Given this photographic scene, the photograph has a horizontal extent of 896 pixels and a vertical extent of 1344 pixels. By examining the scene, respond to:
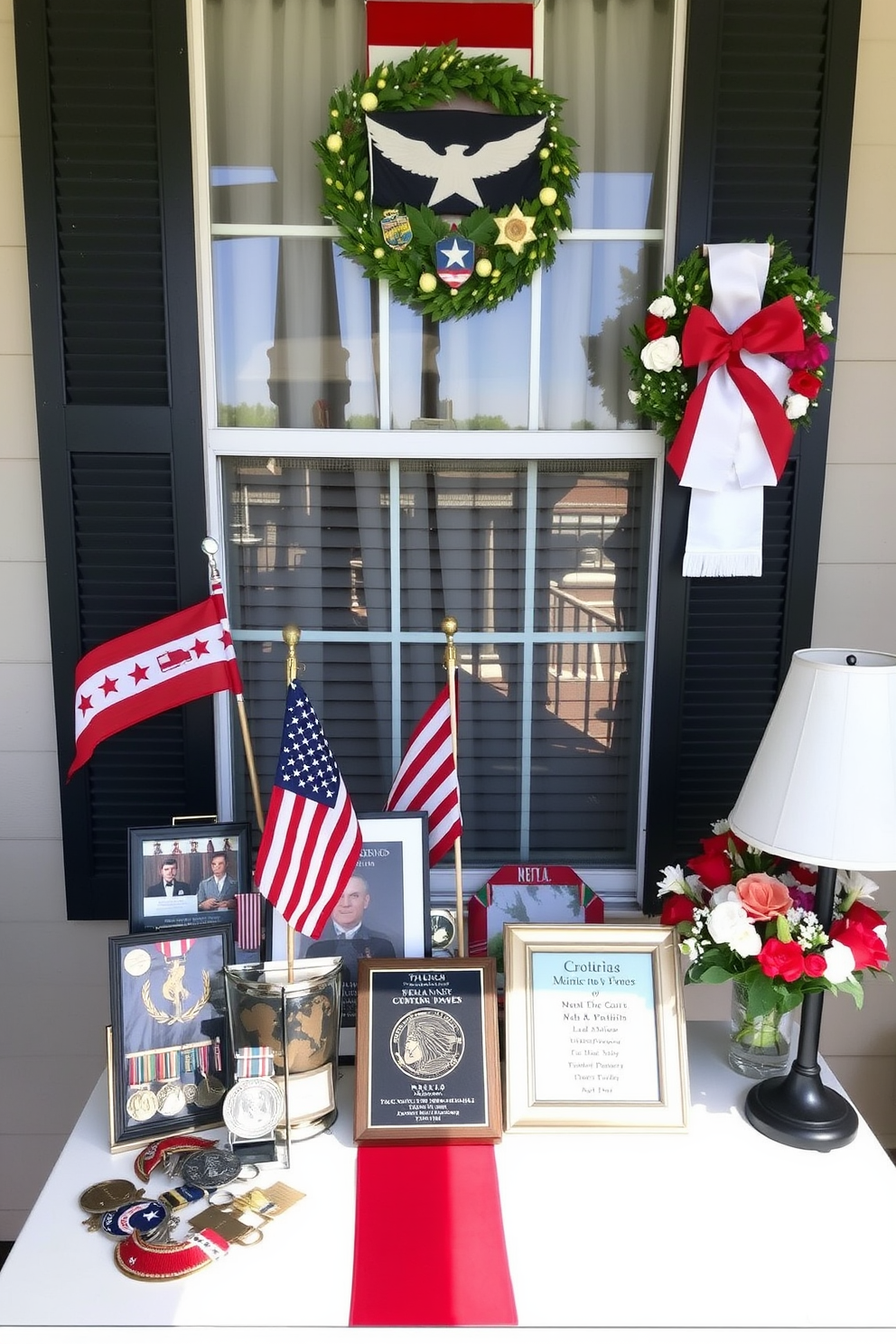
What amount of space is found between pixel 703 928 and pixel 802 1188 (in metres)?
0.41

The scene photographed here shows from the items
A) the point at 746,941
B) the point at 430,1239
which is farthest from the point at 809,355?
the point at 430,1239

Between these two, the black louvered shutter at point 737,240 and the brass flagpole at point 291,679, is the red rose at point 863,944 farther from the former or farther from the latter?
the brass flagpole at point 291,679

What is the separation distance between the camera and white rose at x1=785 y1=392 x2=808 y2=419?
5.93 feet

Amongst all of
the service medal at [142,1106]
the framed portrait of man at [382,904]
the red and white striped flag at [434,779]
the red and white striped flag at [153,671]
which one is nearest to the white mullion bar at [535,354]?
the red and white striped flag at [434,779]

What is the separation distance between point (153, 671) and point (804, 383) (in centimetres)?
137

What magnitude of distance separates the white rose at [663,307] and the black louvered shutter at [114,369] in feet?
2.98


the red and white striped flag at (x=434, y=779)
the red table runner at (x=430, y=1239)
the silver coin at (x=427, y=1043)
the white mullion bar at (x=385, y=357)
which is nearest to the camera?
the red table runner at (x=430, y=1239)

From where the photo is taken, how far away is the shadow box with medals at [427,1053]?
149 centimetres

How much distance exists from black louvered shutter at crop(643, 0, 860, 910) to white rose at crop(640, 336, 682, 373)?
0.21m

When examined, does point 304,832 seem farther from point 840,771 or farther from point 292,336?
point 292,336

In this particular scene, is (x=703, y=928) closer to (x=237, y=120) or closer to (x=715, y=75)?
(x=715, y=75)

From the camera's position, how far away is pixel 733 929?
1.53 m

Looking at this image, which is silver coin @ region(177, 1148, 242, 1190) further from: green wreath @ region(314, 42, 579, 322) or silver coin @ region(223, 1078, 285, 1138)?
green wreath @ region(314, 42, 579, 322)

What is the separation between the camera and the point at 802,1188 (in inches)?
55.7
